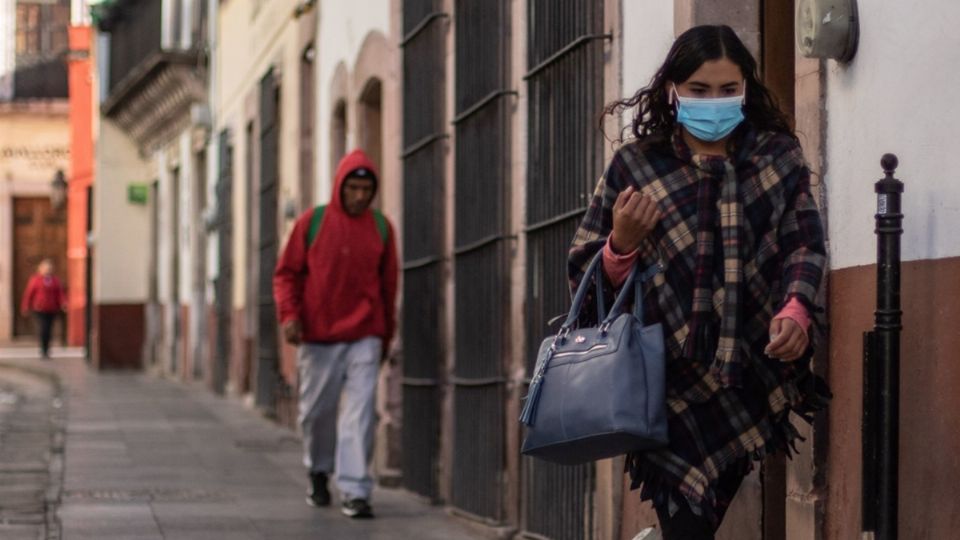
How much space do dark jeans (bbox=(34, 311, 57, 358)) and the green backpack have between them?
2755 centimetres

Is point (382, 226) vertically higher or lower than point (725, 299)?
higher

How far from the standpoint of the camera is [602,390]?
16.9ft

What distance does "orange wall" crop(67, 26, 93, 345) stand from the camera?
44.8 metres

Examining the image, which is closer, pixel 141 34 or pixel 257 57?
pixel 257 57

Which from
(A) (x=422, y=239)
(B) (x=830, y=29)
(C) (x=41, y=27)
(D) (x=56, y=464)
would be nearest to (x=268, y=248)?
(D) (x=56, y=464)

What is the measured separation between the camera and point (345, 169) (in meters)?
10.9

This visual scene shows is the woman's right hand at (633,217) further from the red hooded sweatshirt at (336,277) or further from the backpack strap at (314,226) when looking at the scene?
the backpack strap at (314,226)

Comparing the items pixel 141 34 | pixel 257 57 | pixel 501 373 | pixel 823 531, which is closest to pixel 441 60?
pixel 501 373

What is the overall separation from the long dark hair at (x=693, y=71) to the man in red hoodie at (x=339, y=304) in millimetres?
5484

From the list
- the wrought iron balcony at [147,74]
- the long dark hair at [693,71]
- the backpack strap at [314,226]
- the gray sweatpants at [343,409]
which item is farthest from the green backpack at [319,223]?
the wrought iron balcony at [147,74]

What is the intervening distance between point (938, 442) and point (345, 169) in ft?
19.5

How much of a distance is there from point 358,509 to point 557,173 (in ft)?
8.17

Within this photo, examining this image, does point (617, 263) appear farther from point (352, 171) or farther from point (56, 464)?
point (56, 464)

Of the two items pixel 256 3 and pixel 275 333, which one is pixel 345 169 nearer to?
pixel 275 333
